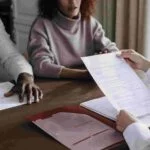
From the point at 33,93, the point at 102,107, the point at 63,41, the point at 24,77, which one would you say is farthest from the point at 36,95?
the point at 63,41

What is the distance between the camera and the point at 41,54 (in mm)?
1707

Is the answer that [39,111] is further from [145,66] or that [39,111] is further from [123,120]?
[145,66]

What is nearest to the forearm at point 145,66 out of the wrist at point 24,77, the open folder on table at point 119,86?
the open folder on table at point 119,86

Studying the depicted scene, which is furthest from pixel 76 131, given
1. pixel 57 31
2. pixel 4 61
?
pixel 57 31

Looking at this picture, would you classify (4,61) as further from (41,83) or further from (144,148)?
(144,148)

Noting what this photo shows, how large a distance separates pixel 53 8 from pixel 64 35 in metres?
0.16

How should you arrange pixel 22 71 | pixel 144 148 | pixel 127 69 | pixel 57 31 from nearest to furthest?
pixel 144 148
pixel 127 69
pixel 22 71
pixel 57 31

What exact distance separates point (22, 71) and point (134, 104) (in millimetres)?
578

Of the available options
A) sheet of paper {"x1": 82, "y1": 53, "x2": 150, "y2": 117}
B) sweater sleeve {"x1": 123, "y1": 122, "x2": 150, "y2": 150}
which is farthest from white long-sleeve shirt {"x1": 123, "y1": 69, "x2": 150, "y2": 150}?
sheet of paper {"x1": 82, "y1": 53, "x2": 150, "y2": 117}

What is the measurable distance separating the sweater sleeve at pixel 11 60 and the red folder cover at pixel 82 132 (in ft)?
1.28

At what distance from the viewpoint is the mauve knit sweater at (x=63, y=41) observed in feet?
5.70

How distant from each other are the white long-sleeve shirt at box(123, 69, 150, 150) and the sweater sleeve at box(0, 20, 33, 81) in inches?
25.4

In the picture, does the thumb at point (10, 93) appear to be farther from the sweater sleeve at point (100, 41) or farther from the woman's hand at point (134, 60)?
the sweater sleeve at point (100, 41)

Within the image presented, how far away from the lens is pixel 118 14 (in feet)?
9.04
